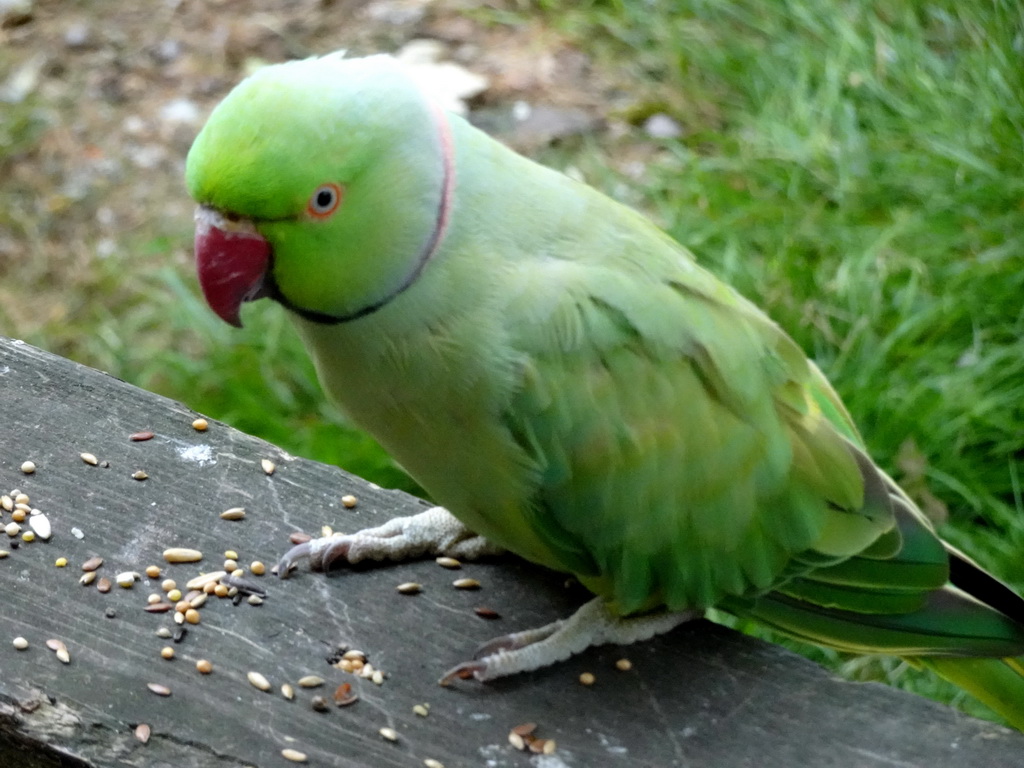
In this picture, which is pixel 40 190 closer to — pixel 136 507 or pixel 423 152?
pixel 136 507

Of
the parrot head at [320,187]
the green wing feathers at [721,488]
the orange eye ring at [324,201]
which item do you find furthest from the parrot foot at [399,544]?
the orange eye ring at [324,201]

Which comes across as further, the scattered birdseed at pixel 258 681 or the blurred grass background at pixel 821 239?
the blurred grass background at pixel 821 239

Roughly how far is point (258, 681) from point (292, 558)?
25 cm

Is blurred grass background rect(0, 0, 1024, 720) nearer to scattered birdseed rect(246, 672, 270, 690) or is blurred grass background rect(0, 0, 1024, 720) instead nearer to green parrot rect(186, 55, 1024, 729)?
green parrot rect(186, 55, 1024, 729)

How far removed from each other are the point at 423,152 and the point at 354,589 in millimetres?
765

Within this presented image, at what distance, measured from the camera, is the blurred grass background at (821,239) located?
9.37 ft

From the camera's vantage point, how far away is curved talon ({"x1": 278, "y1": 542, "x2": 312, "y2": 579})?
6.00ft

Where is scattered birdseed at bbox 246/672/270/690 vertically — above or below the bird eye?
below

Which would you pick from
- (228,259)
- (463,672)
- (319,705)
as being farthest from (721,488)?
(228,259)

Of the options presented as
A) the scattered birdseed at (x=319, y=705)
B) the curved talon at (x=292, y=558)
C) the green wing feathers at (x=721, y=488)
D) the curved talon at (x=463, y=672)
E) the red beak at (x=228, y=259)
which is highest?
the red beak at (x=228, y=259)

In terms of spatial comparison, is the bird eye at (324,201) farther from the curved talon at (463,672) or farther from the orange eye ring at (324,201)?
the curved talon at (463,672)

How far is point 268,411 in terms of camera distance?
3041mm

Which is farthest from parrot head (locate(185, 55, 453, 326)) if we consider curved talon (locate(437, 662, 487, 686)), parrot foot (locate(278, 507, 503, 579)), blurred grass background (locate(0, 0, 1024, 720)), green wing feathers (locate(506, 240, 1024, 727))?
blurred grass background (locate(0, 0, 1024, 720))

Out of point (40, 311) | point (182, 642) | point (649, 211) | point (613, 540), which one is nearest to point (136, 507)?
point (182, 642)
